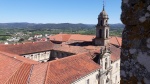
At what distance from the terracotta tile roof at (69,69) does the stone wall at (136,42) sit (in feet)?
60.5

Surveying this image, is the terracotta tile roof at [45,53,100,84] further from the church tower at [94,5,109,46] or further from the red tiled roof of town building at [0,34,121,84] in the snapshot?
the church tower at [94,5,109,46]

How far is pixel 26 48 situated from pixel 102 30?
65.0 feet

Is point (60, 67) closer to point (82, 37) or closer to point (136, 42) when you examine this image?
point (136, 42)

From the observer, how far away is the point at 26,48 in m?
47.6

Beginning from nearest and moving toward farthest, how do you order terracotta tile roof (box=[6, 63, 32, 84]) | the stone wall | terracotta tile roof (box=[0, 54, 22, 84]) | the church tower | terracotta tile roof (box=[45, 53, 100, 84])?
1. the stone wall
2. terracotta tile roof (box=[6, 63, 32, 84])
3. terracotta tile roof (box=[0, 54, 22, 84])
4. terracotta tile roof (box=[45, 53, 100, 84])
5. the church tower

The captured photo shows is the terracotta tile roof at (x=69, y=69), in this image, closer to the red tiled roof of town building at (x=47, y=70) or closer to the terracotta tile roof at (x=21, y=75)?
the red tiled roof of town building at (x=47, y=70)

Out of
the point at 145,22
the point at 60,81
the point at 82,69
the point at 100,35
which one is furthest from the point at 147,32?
the point at 100,35

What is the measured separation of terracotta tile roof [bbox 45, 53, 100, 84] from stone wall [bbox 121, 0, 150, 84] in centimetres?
1844

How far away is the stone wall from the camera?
103 inches

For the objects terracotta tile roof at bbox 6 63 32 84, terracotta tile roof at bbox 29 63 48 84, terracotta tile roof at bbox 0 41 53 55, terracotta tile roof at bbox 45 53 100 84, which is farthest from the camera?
terracotta tile roof at bbox 0 41 53 55

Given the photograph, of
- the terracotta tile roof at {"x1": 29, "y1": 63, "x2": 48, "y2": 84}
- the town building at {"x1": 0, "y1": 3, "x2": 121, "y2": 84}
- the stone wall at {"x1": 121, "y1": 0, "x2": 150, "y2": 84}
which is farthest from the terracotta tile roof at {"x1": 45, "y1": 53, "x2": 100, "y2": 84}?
the stone wall at {"x1": 121, "y1": 0, "x2": 150, "y2": 84}

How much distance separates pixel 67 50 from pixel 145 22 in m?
42.9

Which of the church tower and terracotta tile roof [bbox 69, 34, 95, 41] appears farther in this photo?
terracotta tile roof [bbox 69, 34, 95, 41]

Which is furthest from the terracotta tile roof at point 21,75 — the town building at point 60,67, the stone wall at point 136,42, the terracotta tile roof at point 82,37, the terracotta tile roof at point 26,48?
the terracotta tile roof at point 82,37
